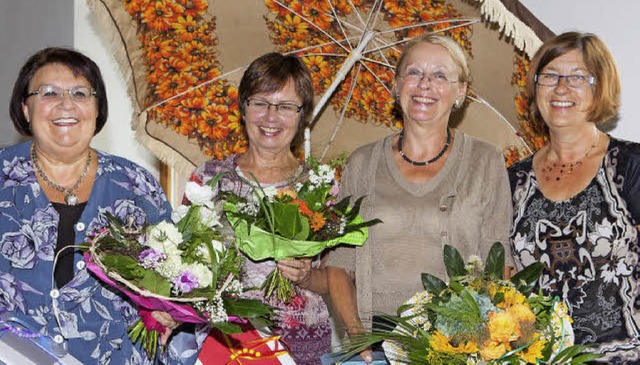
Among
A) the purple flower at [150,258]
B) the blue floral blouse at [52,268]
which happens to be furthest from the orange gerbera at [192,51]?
the purple flower at [150,258]

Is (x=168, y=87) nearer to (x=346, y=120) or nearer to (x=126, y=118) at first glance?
(x=346, y=120)

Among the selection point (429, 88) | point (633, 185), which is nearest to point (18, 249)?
point (429, 88)

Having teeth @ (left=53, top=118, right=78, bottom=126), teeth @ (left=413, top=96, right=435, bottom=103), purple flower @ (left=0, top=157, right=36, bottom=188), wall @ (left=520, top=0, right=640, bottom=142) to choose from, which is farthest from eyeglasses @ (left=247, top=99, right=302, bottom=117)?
wall @ (left=520, top=0, right=640, bottom=142)

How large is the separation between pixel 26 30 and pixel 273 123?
10.7 feet

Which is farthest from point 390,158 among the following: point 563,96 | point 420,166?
point 563,96

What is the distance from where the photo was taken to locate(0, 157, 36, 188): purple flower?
3.07 metres

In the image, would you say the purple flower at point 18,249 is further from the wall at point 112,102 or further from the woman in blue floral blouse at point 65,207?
the wall at point 112,102

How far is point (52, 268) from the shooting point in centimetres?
299

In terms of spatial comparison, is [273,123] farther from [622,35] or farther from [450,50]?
[622,35]

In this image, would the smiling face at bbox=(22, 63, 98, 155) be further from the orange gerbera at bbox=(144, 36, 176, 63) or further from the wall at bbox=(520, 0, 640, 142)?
the wall at bbox=(520, 0, 640, 142)

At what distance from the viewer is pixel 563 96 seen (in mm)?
3289

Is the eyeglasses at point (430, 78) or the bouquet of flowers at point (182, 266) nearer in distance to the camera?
the bouquet of flowers at point (182, 266)

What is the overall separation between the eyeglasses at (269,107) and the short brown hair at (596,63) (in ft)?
3.06

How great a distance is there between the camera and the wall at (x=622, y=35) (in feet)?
13.4
